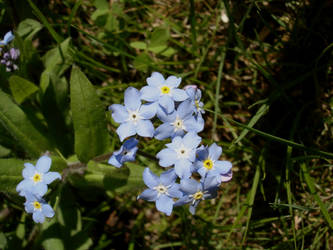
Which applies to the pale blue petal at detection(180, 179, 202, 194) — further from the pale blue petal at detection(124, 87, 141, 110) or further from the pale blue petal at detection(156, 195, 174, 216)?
the pale blue petal at detection(124, 87, 141, 110)

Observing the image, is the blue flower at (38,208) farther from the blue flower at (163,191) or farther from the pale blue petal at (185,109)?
the pale blue petal at (185,109)

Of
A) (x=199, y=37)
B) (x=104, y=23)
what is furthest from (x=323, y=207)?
(x=104, y=23)

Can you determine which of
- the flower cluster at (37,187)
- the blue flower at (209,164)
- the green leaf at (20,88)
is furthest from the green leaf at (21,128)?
the blue flower at (209,164)

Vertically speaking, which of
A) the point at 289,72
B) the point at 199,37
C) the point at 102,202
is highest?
the point at 199,37

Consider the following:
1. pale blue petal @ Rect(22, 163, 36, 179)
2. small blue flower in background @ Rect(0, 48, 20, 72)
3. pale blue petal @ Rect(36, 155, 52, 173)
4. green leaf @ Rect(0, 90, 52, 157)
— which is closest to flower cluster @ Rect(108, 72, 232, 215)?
pale blue petal @ Rect(36, 155, 52, 173)

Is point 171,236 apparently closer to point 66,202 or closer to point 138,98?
point 66,202
